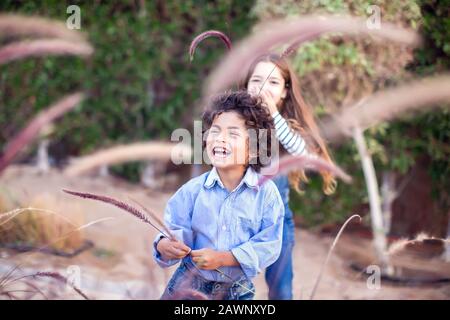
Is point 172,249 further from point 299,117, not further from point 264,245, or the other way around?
point 299,117

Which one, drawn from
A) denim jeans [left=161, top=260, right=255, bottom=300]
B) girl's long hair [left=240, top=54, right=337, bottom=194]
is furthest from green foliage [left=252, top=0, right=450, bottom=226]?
denim jeans [left=161, top=260, right=255, bottom=300]

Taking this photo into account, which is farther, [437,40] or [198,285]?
[437,40]

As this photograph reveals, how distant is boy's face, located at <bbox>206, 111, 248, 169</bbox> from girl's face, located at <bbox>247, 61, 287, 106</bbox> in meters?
0.47

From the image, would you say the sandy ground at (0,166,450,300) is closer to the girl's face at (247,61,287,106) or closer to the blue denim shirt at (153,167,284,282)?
the blue denim shirt at (153,167,284,282)

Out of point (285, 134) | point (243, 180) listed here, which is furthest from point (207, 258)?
point (285, 134)

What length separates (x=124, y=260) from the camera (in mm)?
4172

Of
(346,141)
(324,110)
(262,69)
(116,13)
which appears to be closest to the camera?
(262,69)

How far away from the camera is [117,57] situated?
525 cm

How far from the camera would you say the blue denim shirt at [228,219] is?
2.15 m
